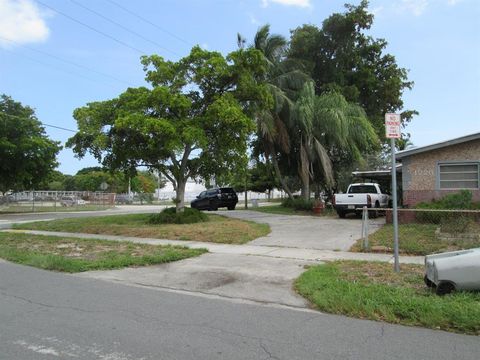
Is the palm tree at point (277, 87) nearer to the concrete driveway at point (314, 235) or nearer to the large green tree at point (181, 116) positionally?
the large green tree at point (181, 116)

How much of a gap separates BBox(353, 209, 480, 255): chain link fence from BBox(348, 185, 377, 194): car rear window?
6692 millimetres

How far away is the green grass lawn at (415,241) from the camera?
11.6 m

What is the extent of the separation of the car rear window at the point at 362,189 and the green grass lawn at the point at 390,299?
14681mm

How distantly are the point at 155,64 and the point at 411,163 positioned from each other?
39.1 ft

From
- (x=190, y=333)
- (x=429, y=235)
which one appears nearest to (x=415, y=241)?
(x=429, y=235)

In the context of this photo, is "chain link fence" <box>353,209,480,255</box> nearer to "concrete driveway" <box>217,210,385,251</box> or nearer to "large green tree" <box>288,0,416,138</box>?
"concrete driveway" <box>217,210,385,251</box>

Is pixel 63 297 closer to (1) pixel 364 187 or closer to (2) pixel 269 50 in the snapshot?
(1) pixel 364 187

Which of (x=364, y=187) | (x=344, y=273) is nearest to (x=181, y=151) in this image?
(x=364, y=187)

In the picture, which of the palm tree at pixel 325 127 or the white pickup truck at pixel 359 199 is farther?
the palm tree at pixel 325 127

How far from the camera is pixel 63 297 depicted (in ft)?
25.3

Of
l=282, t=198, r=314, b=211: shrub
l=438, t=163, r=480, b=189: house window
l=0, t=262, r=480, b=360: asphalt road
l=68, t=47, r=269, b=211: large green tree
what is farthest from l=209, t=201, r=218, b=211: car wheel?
l=0, t=262, r=480, b=360: asphalt road

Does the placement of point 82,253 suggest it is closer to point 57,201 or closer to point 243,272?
point 243,272

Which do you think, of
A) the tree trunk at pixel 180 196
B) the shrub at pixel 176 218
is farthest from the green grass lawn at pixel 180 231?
the tree trunk at pixel 180 196

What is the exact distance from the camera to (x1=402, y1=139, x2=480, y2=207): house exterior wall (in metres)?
18.8
